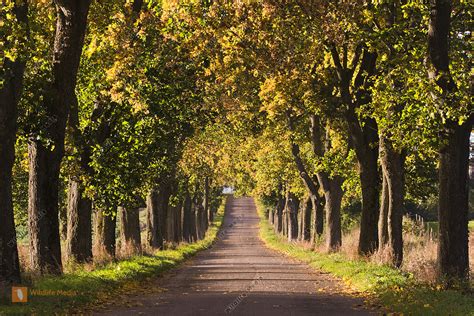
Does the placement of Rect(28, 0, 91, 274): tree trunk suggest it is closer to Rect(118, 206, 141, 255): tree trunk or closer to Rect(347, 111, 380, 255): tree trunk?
Rect(347, 111, 380, 255): tree trunk

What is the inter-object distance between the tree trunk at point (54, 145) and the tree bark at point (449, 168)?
7735mm

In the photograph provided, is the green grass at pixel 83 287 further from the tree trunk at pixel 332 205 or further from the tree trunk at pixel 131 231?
the tree trunk at pixel 332 205

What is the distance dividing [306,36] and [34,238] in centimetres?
915

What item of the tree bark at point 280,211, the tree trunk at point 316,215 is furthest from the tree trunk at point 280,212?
the tree trunk at point 316,215

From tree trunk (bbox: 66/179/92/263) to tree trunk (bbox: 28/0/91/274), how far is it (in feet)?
14.9

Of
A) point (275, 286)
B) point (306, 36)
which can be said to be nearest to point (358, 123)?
point (306, 36)

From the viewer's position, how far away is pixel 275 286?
20000 mm

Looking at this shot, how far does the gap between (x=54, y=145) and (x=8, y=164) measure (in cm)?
245

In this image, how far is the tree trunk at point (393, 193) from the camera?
75.0 ft

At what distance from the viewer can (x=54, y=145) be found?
17.5 metres

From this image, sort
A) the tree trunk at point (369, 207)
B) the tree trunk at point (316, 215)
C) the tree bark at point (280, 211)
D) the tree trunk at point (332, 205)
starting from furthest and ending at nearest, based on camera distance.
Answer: the tree bark at point (280, 211) < the tree trunk at point (316, 215) < the tree trunk at point (332, 205) < the tree trunk at point (369, 207)

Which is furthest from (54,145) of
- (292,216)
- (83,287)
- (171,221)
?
(292,216)

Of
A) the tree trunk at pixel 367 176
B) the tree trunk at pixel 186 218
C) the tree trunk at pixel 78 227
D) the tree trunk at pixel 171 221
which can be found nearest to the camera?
the tree trunk at pixel 78 227

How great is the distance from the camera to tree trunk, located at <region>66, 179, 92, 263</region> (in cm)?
2336
